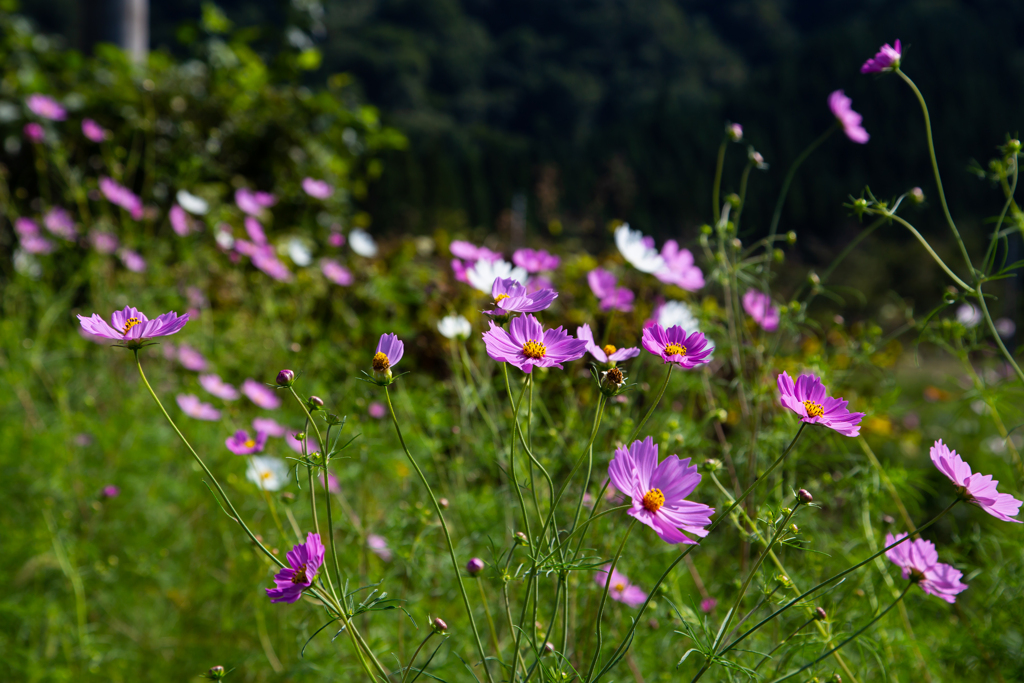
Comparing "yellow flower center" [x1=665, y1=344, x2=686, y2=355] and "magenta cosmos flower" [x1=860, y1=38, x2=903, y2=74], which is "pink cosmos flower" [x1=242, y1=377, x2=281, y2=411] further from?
"magenta cosmos flower" [x1=860, y1=38, x2=903, y2=74]

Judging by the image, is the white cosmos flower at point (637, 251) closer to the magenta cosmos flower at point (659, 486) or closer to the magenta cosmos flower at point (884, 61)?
the magenta cosmos flower at point (884, 61)

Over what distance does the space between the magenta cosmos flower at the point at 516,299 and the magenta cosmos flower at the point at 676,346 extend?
11cm

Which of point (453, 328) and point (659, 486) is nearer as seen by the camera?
point (659, 486)

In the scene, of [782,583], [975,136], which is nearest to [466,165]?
[975,136]

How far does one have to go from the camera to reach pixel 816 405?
729mm

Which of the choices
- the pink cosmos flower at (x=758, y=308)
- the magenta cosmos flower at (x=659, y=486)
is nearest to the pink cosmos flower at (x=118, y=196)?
the pink cosmos flower at (x=758, y=308)

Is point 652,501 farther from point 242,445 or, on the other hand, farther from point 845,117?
point 845,117

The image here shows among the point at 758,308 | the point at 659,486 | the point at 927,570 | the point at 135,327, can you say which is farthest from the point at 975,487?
the point at 135,327

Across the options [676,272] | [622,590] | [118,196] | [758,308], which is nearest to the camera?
[622,590]

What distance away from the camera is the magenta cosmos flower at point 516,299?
0.69m

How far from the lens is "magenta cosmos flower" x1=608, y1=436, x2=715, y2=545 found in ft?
2.00

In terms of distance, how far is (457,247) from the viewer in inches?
48.1

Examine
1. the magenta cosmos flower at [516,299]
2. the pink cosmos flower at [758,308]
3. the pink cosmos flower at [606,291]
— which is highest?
Result: the magenta cosmos flower at [516,299]

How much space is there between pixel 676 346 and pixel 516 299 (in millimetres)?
179
